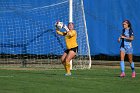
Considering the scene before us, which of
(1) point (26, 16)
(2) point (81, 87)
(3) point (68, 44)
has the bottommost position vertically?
(2) point (81, 87)

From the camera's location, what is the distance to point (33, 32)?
21984mm

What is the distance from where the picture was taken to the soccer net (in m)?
21.8

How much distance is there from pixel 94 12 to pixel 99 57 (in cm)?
220

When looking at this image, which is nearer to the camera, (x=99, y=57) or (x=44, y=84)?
(x=44, y=84)

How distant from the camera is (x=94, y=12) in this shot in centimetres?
2203

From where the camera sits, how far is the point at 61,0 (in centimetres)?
2191

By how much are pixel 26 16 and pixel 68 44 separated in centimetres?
543

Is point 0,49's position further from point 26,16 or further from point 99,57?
point 99,57

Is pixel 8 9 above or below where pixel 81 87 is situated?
above

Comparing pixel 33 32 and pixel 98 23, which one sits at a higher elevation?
pixel 98 23

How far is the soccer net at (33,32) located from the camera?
21828 mm

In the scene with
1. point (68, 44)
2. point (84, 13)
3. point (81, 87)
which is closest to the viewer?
point (81, 87)

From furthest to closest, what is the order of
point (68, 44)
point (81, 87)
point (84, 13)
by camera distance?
point (84, 13) → point (68, 44) → point (81, 87)

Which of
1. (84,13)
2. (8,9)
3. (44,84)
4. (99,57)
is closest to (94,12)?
(84,13)
